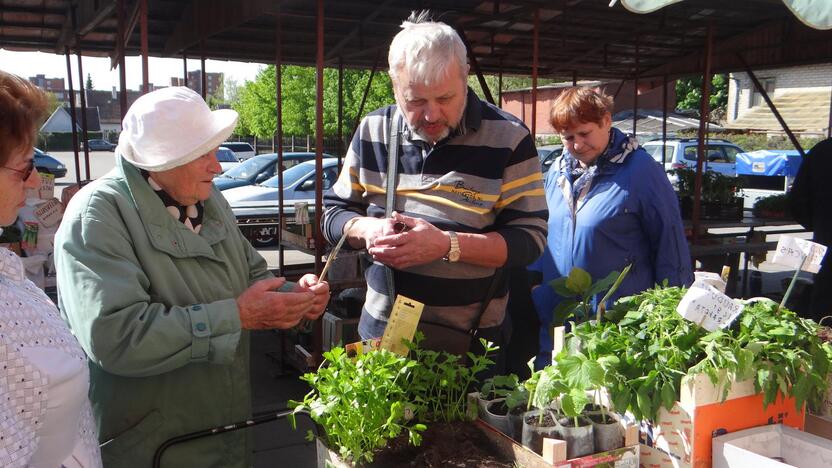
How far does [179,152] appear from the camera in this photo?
5.33ft

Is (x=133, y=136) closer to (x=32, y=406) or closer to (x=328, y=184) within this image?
(x=32, y=406)

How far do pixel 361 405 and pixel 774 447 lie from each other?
90 centimetres

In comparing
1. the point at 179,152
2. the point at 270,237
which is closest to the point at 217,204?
the point at 179,152

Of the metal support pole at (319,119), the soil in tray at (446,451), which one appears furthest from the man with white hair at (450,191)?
the metal support pole at (319,119)

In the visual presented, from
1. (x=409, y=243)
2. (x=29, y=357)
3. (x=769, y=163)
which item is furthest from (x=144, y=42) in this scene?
(x=769, y=163)

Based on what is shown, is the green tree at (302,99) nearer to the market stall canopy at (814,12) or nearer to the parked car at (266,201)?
the parked car at (266,201)

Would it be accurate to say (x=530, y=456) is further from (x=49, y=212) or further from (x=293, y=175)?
(x=293, y=175)

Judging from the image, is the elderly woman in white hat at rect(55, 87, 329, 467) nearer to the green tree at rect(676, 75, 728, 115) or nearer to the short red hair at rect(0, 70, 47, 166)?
the short red hair at rect(0, 70, 47, 166)

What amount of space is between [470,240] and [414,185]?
0.26 metres

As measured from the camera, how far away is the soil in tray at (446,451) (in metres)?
1.42

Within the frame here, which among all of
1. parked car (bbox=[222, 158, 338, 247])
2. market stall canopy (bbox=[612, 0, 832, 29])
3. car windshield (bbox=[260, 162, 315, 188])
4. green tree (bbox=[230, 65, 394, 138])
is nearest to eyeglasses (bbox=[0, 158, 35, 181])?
market stall canopy (bbox=[612, 0, 832, 29])

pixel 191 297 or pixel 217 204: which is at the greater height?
pixel 217 204

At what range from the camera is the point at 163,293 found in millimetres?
1628

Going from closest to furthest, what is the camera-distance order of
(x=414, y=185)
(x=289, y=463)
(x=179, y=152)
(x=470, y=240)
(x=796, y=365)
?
1. (x=796, y=365)
2. (x=179, y=152)
3. (x=470, y=240)
4. (x=414, y=185)
5. (x=289, y=463)
